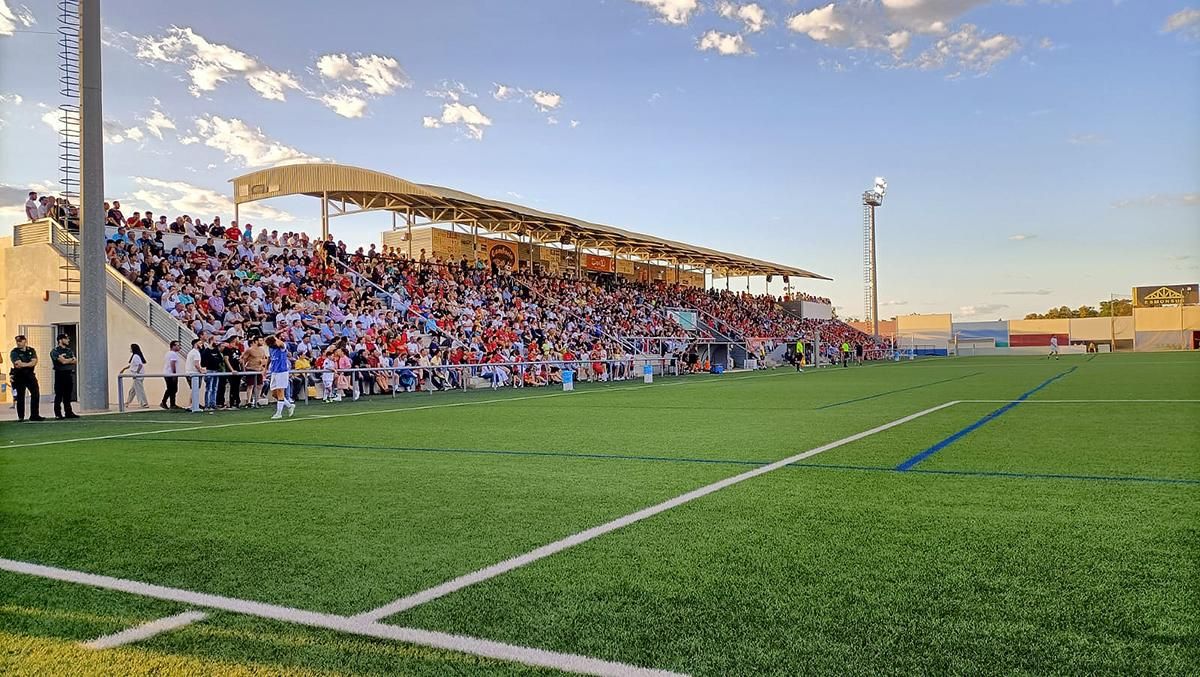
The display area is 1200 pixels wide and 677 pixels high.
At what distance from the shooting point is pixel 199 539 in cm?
470

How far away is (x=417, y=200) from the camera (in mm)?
31609

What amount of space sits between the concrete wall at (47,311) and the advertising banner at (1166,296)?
88.2 meters

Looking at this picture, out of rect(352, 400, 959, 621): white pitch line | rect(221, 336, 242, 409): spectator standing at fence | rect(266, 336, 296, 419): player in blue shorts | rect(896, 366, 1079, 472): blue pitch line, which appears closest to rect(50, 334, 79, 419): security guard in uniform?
rect(221, 336, 242, 409): spectator standing at fence

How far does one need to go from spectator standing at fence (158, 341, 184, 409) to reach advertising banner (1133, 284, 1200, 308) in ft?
289

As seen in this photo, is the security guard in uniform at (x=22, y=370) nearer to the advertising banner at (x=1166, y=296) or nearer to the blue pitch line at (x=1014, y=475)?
the blue pitch line at (x=1014, y=475)

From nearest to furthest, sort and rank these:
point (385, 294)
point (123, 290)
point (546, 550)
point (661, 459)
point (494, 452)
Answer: point (546, 550) → point (661, 459) → point (494, 452) → point (123, 290) → point (385, 294)

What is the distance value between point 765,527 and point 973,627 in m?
1.75

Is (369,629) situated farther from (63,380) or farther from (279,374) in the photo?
(63,380)

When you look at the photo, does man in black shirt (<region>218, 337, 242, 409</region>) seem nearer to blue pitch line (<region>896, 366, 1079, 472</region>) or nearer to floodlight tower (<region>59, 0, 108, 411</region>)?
floodlight tower (<region>59, 0, 108, 411</region>)

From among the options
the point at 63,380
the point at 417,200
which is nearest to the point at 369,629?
the point at 63,380

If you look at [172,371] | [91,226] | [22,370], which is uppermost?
[91,226]

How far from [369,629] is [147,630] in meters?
0.94

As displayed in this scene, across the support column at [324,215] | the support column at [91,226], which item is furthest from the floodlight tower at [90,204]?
the support column at [324,215]

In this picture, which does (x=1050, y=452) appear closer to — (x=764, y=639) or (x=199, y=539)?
(x=764, y=639)
